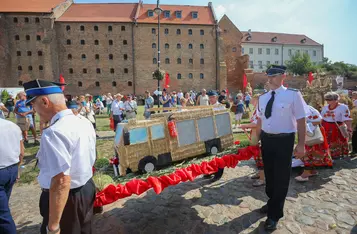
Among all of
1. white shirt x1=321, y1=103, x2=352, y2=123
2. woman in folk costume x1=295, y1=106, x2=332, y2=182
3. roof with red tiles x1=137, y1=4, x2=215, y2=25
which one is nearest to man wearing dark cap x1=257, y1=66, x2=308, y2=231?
woman in folk costume x1=295, y1=106, x2=332, y2=182

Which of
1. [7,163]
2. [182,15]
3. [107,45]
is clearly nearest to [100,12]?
[107,45]

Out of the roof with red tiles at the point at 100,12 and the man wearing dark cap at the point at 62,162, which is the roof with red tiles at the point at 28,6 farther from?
the man wearing dark cap at the point at 62,162

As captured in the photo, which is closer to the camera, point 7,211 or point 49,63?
point 7,211

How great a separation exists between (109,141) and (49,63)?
36.6m

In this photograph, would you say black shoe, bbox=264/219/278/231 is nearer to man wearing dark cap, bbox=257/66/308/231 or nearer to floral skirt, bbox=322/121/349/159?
man wearing dark cap, bbox=257/66/308/231

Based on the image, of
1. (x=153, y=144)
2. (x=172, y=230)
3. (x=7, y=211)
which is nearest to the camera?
(x=7, y=211)

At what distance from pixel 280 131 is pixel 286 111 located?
0.28 m

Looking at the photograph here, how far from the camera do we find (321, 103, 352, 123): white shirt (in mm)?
5680

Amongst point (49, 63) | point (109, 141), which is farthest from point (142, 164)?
point (49, 63)

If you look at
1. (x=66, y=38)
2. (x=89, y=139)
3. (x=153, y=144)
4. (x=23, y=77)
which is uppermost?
(x=66, y=38)

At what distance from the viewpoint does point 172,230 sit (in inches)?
134

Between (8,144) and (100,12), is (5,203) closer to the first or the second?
(8,144)

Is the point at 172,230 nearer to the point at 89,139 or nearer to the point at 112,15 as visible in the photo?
the point at 89,139

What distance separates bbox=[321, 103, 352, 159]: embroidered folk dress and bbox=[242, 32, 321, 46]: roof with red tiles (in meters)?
65.9
